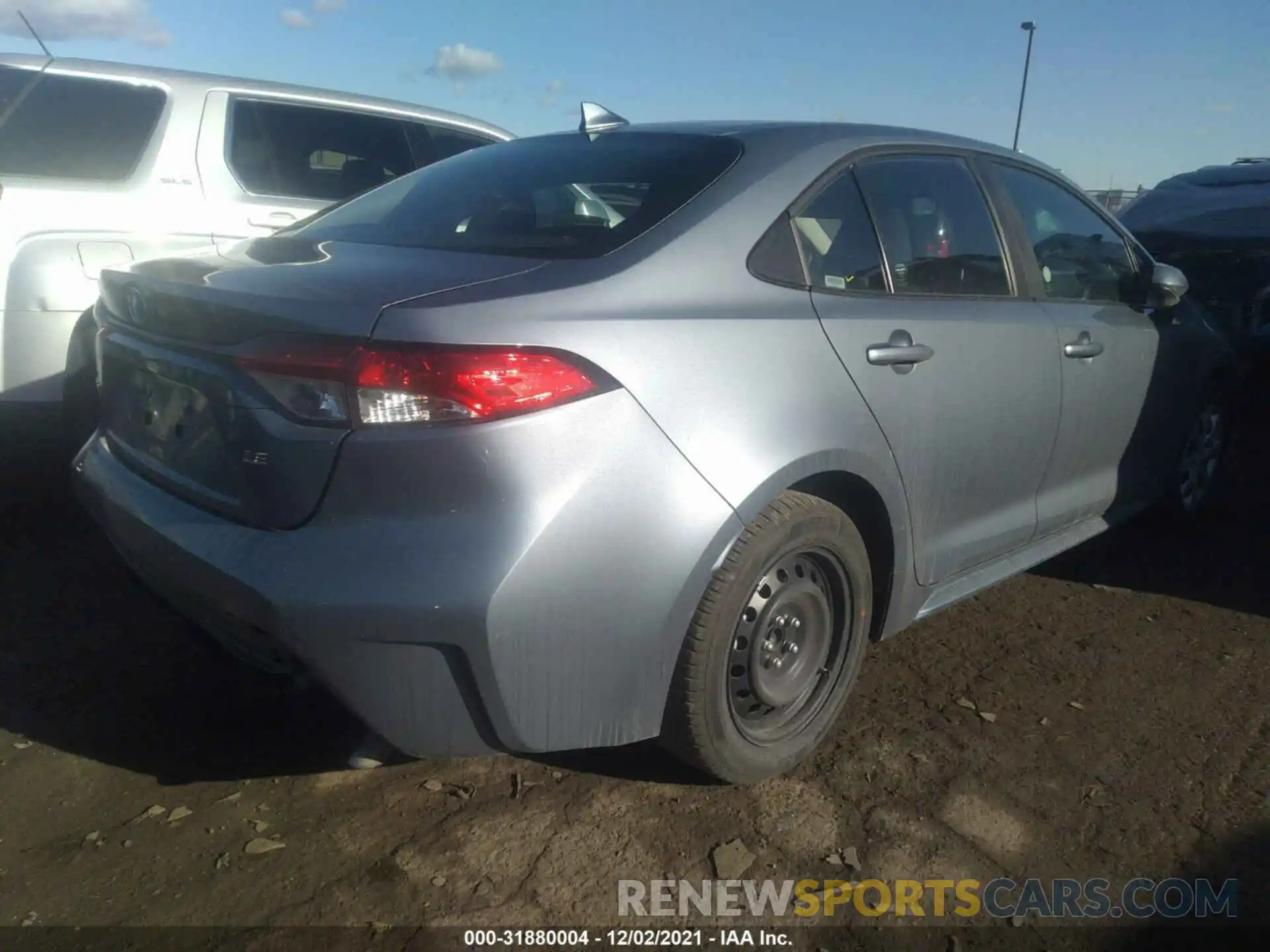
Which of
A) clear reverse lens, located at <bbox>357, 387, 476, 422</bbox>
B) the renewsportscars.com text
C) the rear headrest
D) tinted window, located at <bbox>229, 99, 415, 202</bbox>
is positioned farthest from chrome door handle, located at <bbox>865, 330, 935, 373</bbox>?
the rear headrest

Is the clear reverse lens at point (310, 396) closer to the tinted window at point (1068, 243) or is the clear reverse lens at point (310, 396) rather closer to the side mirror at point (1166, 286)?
the tinted window at point (1068, 243)

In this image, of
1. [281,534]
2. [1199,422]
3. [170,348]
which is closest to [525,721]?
[281,534]

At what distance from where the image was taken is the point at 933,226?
3.08 metres

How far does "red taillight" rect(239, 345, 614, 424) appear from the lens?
76.4 inches

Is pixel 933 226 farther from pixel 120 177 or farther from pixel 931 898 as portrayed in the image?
pixel 120 177

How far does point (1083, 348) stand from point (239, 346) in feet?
8.78

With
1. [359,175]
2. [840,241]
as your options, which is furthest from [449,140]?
[840,241]

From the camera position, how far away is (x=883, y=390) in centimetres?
263

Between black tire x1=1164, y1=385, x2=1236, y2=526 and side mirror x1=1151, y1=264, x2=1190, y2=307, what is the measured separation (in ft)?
2.31

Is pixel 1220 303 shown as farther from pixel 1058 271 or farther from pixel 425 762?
pixel 425 762

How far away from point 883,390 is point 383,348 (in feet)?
4.31

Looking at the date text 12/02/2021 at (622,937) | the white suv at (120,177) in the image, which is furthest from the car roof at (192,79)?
the date text 12/02/2021 at (622,937)

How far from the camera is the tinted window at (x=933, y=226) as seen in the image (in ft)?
9.49

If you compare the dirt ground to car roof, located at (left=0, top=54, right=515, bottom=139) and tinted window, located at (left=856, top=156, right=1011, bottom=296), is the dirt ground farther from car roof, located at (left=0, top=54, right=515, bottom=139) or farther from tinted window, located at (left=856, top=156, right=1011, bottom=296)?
car roof, located at (left=0, top=54, right=515, bottom=139)
